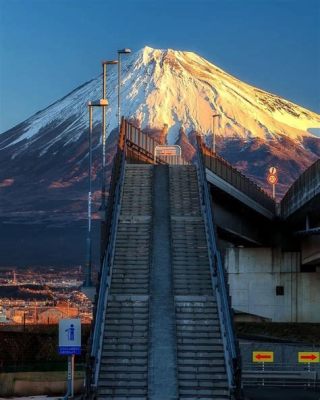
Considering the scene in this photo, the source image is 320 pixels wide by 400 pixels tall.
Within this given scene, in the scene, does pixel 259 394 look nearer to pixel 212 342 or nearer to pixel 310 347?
pixel 212 342

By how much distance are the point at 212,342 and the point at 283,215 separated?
26418 mm

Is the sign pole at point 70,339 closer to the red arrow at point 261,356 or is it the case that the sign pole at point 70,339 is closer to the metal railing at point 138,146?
the red arrow at point 261,356

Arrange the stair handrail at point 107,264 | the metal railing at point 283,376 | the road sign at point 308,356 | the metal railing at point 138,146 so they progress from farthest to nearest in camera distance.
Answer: the metal railing at point 138,146 → the road sign at point 308,356 → the metal railing at point 283,376 → the stair handrail at point 107,264

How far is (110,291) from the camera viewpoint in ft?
107

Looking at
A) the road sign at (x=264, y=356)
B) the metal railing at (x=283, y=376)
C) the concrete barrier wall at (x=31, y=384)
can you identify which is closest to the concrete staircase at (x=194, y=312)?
the concrete barrier wall at (x=31, y=384)

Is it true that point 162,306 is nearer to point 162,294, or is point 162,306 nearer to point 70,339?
point 162,294

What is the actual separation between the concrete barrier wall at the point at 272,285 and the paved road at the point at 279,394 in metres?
27.6

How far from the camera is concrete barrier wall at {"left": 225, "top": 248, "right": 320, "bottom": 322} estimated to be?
61.3 meters

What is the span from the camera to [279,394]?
32000 millimetres

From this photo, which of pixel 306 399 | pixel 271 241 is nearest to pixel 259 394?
pixel 306 399

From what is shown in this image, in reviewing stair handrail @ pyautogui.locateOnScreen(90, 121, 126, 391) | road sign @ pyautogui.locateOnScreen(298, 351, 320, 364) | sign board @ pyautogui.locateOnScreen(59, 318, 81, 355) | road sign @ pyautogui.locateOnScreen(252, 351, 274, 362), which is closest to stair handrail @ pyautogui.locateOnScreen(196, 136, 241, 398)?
stair handrail @ pyautogui.locateOnScreen(90, 121, 126, 391)

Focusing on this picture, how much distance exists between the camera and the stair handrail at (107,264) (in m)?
28.3

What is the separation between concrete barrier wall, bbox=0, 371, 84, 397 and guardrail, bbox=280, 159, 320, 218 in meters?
14.4

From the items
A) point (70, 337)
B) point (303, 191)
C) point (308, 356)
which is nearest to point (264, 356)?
point (308, 356)
